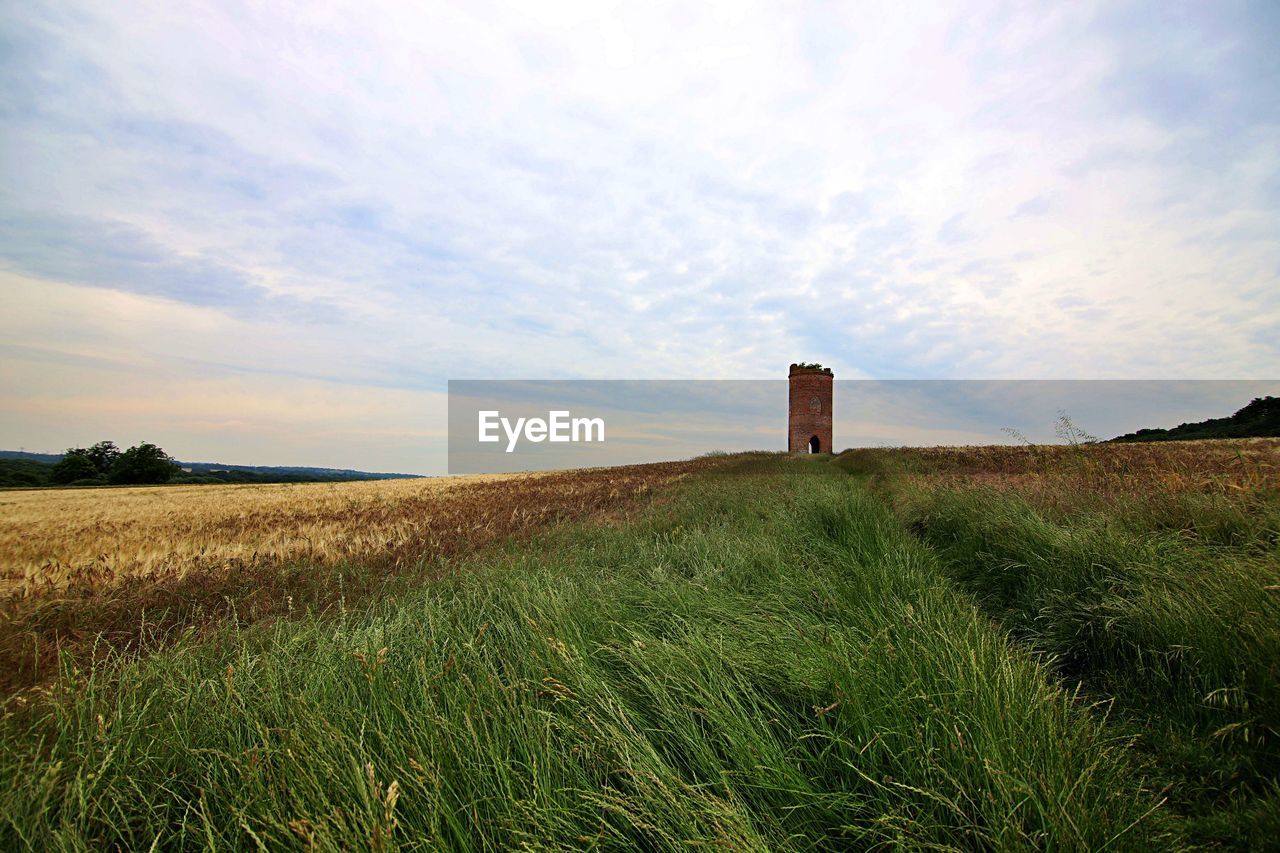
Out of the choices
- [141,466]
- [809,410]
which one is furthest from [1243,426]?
[141,466]

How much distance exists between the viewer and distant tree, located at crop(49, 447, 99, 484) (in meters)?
42.6

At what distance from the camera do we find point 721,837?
1240 millimetres

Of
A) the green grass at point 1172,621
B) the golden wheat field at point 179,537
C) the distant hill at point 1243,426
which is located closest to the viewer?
the green grass at point 1172,621

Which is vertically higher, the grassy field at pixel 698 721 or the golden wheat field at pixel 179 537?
the grassy field at pixel 698 721

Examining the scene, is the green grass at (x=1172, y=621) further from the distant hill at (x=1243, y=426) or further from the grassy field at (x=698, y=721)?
the distant hill at (x=1243, y=426)

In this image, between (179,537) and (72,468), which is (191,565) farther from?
(72,468)

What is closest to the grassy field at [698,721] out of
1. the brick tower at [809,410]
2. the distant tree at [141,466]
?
the brick tower at [809,410]

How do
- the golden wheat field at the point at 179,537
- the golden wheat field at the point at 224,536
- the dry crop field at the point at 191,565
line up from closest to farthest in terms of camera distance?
the dry crop field at the point at 191,565 → the golden wheat field at the point at 224,536 → the golden wheat field at the point at 179,537

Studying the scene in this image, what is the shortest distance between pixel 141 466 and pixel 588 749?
60.3 metres

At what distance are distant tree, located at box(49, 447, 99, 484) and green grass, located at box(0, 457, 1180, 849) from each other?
2403 inches

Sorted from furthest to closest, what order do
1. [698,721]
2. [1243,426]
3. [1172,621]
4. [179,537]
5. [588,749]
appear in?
[1243,426] < [179,537] < [1172,621] < [698,721] < [588,749]

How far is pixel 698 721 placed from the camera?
80.4 inches

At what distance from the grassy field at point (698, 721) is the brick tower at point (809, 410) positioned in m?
38.9

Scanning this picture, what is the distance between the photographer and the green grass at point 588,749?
1373 mm
